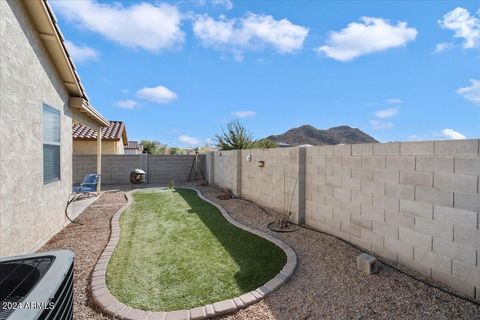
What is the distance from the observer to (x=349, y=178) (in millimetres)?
4871

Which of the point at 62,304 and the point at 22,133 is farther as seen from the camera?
the point at 22,133

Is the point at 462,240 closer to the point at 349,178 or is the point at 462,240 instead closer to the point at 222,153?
the point at 349,178

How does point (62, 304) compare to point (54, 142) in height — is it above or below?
below

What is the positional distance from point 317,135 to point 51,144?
31833 millimetres

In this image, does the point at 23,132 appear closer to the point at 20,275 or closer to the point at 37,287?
the point at 20,275

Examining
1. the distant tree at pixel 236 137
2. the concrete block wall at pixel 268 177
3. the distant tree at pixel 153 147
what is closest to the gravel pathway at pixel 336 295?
the concrete block wall at pixel 268 177

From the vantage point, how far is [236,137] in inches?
768

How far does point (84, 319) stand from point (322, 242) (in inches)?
158

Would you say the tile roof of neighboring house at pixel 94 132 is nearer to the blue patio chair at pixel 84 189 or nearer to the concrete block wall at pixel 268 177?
the blue patio chair at pixel 84 189

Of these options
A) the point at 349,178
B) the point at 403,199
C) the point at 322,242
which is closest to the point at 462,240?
the point at 403,199

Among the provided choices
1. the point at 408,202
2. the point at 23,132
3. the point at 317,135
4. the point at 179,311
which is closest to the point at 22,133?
the point at 23,132

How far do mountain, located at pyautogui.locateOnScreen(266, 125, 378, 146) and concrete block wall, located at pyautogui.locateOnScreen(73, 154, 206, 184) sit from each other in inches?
635

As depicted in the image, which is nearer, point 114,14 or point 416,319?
point 416,319

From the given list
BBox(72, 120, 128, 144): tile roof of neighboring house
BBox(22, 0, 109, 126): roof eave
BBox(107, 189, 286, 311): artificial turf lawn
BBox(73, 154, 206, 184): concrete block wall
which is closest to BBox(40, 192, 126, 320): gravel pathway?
BBox(107, 189, 286, 311): artificial turf lawn
